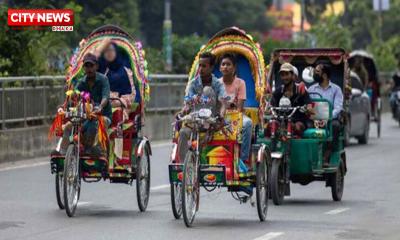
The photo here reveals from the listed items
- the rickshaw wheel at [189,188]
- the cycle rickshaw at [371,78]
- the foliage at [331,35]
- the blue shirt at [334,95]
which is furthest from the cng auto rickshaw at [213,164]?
the foliage at [331,35]

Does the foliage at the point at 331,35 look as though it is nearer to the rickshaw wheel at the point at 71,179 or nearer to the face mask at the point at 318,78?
the face mask at the point at 318,78

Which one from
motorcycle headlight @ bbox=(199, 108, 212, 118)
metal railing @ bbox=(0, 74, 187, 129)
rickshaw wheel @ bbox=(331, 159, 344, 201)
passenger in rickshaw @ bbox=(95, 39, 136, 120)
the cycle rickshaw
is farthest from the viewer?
the cycle rickshaw

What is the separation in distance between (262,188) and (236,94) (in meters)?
1.06

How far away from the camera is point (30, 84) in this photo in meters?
25.9

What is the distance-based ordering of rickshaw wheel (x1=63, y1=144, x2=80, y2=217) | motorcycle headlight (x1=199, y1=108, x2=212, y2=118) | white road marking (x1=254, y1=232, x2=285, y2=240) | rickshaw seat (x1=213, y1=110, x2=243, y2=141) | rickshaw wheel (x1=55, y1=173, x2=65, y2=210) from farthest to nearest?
rickshaw wheel (x1=55, y1=173, x2=65, y2=210)
rickshaw wheel (x1=63, y1=144, x2=80, y2=217)
rickshaw seat (x1=213, y1=110, x2=243, y2=141)
motorcycle headlight (x1=199, y1=108, x2=212, y2=118)
white road marking (x1=254, y1=232, x2=285, y2=240)

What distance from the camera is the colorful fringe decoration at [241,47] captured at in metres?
16.2

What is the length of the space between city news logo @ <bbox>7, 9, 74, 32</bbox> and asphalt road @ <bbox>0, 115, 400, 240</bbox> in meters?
6.23

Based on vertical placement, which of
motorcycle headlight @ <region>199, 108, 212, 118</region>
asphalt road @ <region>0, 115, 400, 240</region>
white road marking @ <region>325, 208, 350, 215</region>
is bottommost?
white road marking @ <region>325, 208, 350, 215</region>

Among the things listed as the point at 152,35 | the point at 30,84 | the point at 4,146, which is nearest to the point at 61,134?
the point at 4,146

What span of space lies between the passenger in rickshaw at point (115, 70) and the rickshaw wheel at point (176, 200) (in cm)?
248

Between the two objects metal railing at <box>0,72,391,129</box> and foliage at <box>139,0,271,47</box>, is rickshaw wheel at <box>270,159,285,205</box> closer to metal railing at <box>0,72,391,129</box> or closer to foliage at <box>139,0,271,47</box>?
metal railing at <box>0,72,391,129</box>

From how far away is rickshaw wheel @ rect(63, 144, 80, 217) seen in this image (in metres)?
15.2

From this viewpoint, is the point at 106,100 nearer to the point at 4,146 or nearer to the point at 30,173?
the point at 30,173

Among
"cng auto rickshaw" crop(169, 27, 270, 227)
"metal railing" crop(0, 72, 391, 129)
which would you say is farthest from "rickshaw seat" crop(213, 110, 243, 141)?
"metal railing" crop(0, 72, 391, 129)
